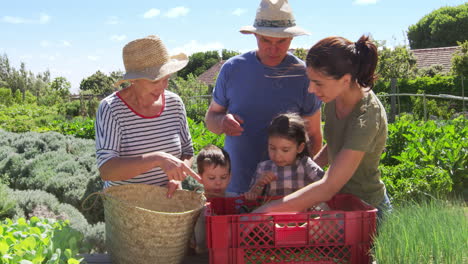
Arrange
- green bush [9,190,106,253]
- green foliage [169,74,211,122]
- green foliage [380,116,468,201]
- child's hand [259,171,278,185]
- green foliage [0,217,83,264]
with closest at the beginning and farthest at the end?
green foliage [0,217,83,264] < child's hand [259,171,278,185] < green bush [9,190,106,253] < green foliage [380,116,468,201] < green foliage [169,74,211,122]

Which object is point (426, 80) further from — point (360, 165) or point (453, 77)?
point (360, 165)

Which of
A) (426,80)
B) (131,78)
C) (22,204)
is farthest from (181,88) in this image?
(131,78)

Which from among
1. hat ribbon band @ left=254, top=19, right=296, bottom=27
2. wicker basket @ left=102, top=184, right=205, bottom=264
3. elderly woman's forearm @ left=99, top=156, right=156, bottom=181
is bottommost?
wicker basket @ left=102, top=184, right=205, bottom=264

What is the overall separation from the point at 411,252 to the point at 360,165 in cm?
56

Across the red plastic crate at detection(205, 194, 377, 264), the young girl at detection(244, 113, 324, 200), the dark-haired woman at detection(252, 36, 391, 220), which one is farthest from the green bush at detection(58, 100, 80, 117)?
the red plastic crate at detection(205, 194, 377, 264)

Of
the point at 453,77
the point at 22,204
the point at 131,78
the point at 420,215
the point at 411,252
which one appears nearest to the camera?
the point at 411,252

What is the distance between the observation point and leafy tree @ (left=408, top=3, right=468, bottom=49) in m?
45.2

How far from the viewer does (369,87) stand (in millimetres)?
2053

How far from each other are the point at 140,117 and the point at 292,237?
1.08m

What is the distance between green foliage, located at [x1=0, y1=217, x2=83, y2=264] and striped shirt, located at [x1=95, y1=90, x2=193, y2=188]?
52 centimetres

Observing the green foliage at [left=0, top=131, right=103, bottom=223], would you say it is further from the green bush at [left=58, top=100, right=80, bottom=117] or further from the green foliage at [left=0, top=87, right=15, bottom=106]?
the green foliage at [left=0, top=87, right=15, bottom=106]

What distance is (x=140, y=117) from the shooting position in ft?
7.96

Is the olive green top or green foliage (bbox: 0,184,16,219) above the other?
the olive green top

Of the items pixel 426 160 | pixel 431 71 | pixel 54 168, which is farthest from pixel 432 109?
pixel 431 71
